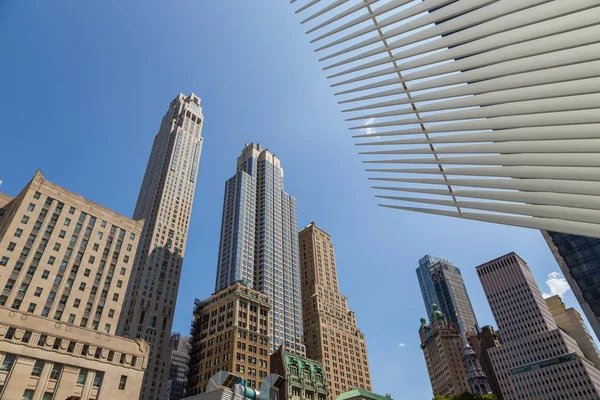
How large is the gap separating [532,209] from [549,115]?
2981 millimetres

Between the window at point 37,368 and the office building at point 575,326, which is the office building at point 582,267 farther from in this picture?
the office building at point 575,326

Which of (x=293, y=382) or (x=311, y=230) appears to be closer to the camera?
(x=293, y=382)

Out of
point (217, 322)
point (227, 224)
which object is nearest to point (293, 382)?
point (217, 322)

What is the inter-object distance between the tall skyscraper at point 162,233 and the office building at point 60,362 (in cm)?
5883

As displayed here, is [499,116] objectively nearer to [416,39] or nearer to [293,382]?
[416,39]

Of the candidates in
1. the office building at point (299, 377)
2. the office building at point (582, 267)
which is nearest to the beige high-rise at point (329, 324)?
the office building at point (299, 377)

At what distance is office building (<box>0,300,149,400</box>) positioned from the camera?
40.6 meters

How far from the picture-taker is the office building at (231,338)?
87812 millimetres

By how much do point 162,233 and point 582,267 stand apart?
380 feet

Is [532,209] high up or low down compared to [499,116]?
down

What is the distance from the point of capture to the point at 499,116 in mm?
11141

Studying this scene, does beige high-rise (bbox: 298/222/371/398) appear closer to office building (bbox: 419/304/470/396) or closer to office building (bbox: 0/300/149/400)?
office building (bbox: 419/304/470/396)

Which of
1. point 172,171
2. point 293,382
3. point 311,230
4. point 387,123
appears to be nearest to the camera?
point 387,123

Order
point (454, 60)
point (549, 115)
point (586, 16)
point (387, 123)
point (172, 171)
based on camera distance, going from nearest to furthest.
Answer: point (586, 16), point (549, 115), point (454, 60), point (387, 123), point (172, 171)
